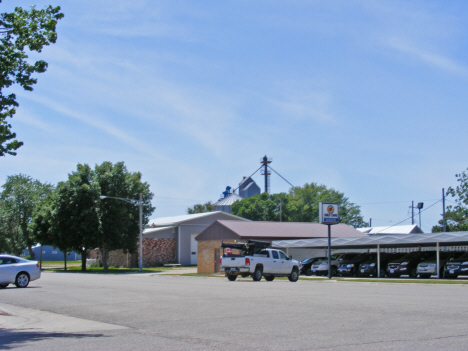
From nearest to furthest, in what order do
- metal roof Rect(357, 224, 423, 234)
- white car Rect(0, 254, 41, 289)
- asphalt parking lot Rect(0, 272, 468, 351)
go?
asphalt parking lot Rect(0, 272, 468, 351) < white car Rect(0, 254, 41, 289) < metal roof Rect(357, 224, 423, 234)

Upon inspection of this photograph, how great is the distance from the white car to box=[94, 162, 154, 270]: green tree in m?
23.7

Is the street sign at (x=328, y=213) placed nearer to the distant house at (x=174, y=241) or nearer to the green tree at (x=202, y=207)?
the distant house at (x=174, y=241)

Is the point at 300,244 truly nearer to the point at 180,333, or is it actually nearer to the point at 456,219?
the point at 180,333

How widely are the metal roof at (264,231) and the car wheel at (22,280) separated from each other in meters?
21.1

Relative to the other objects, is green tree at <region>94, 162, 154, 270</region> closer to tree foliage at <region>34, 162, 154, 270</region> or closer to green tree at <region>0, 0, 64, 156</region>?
tree foliage at <region>34, 162, 154, 270</region>

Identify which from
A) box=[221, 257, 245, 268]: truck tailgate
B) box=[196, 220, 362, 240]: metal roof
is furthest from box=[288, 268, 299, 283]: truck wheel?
box=[196, 220, 362, 240]: metal roof

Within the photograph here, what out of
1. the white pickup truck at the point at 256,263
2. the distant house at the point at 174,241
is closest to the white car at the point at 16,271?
the white pickup truck at the point at 256,263

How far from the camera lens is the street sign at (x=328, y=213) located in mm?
35906

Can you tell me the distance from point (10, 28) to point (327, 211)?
26526 mm

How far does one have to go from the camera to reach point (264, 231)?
46625 millimetres

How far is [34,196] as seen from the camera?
244 ft

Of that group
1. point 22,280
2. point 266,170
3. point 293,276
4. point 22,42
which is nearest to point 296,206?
point 266,170


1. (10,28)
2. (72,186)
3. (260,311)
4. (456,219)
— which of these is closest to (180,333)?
(260,311)

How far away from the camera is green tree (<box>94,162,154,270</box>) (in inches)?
1964
